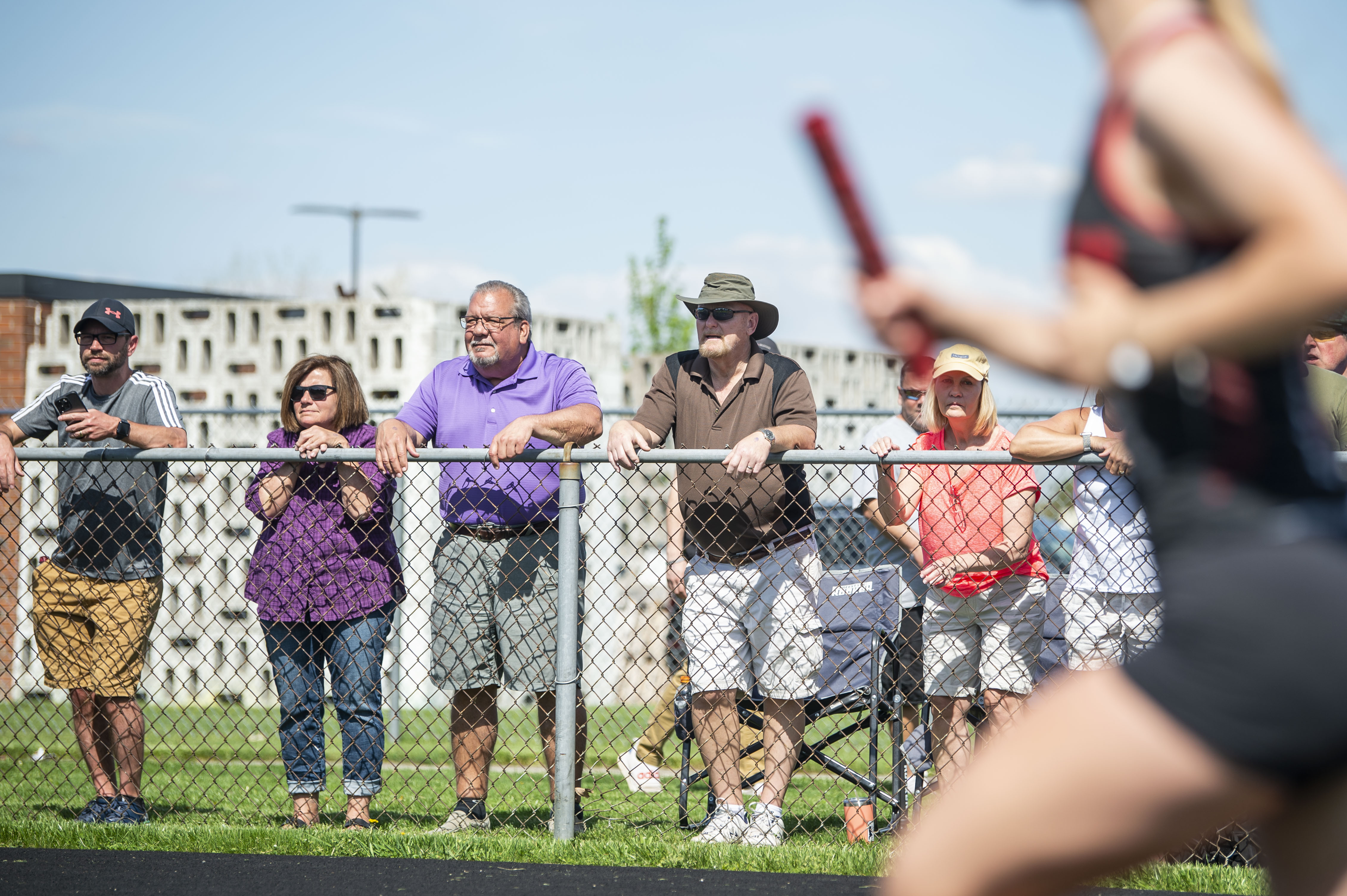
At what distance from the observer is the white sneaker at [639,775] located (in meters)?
6.66

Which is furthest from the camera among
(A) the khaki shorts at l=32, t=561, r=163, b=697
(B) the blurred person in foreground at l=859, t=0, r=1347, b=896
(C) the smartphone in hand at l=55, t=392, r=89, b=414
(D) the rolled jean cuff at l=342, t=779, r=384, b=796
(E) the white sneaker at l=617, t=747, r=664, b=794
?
(E) the white sneaker at l=617, t=747, r=664, b=794

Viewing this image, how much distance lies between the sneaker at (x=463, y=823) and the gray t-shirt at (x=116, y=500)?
5.79ft

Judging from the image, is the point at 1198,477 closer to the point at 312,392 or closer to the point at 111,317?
the point at 312,392

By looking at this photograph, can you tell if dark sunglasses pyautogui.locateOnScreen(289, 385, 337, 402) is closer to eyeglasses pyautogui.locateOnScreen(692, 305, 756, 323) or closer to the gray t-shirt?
the gray t-shirt

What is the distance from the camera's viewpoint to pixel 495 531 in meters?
5.47

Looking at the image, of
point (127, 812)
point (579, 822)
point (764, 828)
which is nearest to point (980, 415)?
point (764, 828)

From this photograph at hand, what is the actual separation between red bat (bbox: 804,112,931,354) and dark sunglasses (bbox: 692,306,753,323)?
3.91 m

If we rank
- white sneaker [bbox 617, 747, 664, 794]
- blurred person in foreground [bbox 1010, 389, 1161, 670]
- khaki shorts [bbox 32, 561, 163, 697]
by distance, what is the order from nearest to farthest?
blurred person in foreground [bbox 1010, 389, 1161, 670]
khaki shorts [bbox 32, 561, 163, 697]
white sneaker [bbox 617, 747, 664, 794]

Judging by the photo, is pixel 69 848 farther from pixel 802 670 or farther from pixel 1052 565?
pixel 1052 565

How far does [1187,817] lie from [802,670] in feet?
12.6

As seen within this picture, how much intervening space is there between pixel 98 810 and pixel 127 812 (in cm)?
14

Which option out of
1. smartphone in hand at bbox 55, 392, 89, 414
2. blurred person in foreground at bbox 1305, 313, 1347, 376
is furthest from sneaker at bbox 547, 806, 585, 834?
blurred person in foreground at bbox 1305, 313, 1347, 376

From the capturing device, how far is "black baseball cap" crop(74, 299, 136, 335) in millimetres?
5793

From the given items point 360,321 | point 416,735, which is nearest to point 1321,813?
point 416,735
